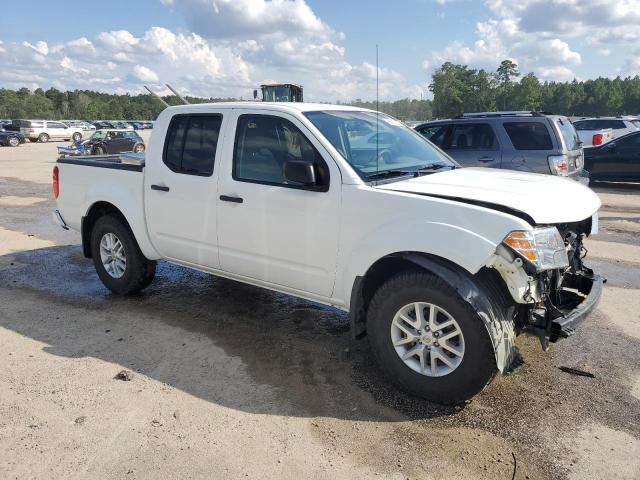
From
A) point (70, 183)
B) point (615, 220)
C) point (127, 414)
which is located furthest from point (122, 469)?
point (615, 220)

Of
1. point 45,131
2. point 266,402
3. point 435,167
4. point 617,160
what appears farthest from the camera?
point 45,131

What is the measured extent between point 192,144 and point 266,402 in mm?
2472

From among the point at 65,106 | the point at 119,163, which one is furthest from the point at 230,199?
the point at 65,106

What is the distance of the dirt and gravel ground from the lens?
2971 millimetres

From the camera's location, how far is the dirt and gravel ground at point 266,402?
2.97 metres

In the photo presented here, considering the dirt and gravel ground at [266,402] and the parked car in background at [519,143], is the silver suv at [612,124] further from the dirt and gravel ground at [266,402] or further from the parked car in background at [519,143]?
the dirt and gravel ground at [266,402]

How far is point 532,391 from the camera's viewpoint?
3730mm

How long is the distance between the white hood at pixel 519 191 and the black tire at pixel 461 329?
616mm

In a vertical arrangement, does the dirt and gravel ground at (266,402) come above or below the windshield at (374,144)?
below

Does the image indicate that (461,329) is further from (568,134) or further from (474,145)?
(568,134)

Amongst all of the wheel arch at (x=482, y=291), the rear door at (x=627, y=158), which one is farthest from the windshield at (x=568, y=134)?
the wheel arch at (x=482, y=291)

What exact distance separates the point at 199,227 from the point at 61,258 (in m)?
3.79

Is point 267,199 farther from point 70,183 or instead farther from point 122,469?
point 70,183

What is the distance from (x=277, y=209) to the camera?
414 centimetres
